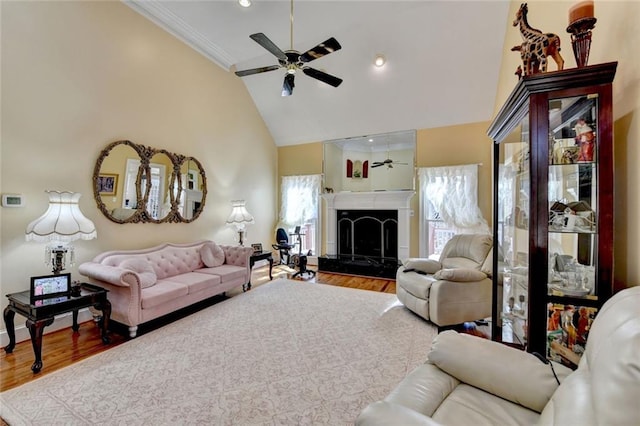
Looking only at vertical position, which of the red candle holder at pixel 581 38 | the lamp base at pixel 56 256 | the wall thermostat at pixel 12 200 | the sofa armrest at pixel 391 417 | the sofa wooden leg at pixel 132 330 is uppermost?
the red candle holder at pixel 581 38

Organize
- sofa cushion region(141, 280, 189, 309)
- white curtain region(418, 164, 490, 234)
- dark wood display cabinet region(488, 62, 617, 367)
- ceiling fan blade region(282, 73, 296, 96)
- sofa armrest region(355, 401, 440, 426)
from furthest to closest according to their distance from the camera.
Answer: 1. white curtain region(418, 164, 490, 234)
2. ceiling fan blade region(282, 73, 296, 96)
3. sofa cushion region(141, 280, 189, 309)
4. dark wood display cabinet region(488, 62, 617, 367)
5. sofa armrest region(355, 401, 440, 426)

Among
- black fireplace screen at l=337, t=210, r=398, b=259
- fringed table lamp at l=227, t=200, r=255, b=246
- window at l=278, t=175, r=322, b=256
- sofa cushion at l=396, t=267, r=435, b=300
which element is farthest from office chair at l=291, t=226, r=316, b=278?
sofa cushion at l=396, t=267, r=435, b=300

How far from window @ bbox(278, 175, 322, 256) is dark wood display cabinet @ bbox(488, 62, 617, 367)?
192 inches

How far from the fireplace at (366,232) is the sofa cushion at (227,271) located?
2.06m

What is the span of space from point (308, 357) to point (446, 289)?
1628 mm

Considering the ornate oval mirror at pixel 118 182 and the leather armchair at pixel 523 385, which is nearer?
the leather armchair at pixel 523 385

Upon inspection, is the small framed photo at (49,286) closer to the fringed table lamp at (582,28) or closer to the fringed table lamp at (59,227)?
the fringed table lamp at (59,227)

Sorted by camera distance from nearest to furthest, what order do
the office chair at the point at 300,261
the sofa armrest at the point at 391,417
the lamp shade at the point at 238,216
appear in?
the sofa armrest at the point at 391,417
the lamp shade at the point at 238,216
the office chair at the point at 300,261

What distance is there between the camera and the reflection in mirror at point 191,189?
434 centimetres

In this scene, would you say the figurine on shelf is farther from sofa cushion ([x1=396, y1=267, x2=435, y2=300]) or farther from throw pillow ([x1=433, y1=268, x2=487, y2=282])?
sofa cushion ([x1=396, y1=267, x2=435, y2=300])

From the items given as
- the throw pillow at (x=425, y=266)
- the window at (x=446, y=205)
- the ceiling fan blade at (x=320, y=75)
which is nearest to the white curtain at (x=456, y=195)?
the window at (x=446, y=205)

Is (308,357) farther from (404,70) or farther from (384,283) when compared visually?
(404,70)

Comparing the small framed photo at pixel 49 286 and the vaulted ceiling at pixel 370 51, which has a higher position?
the vaulted ceiling at pixel 370 51

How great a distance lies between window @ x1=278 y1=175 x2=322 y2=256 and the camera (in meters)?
6.29
